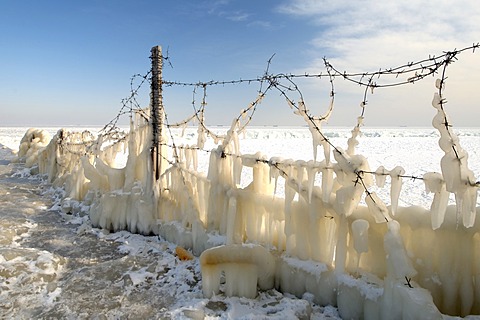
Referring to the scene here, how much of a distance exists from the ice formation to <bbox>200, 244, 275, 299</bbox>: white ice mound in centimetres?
1

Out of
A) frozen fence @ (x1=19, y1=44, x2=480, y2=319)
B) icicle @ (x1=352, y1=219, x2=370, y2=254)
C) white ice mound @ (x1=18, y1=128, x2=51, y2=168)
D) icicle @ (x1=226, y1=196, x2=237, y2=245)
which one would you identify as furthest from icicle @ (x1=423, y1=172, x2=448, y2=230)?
white ice mound @ (x1=18, y1=128, x2=51, y2=168)

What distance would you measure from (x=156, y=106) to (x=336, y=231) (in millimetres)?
4543

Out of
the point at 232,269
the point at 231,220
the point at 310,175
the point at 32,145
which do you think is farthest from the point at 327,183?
the point at 32,145

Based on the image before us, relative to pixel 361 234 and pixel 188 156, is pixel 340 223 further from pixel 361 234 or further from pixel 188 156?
pixel 188 156

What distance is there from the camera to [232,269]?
3.90 meters

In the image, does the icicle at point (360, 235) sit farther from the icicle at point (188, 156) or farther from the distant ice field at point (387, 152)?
the icicle at point (188, 156)

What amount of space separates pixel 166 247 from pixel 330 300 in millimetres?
3126

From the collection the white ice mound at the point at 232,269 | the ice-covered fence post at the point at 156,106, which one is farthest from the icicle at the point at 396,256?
the ice-covered fence post at the point at 156,106

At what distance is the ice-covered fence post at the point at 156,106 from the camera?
6711 millimetres

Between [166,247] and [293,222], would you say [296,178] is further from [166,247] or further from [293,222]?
[166,247]

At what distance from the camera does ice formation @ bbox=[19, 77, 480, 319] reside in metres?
2.92

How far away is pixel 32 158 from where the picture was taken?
16.8 m

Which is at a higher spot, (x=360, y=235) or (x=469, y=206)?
(x=469, y=206)

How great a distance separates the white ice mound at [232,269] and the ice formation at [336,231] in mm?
12
